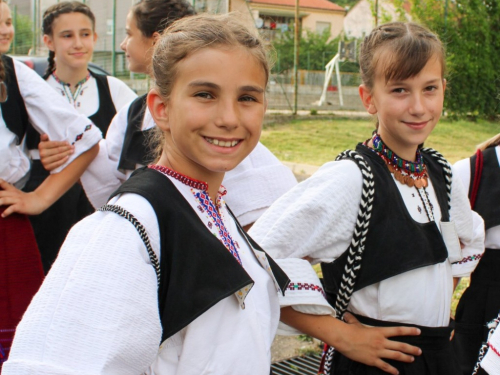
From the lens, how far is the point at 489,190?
2.61m

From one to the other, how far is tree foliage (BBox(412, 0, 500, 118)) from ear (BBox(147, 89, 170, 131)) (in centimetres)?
1136

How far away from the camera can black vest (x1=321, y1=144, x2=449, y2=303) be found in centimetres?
192

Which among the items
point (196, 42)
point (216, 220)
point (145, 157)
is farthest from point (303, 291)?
point (145, 157)

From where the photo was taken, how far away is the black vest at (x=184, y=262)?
132 centimetres

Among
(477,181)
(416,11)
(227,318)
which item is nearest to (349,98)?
(416,11)

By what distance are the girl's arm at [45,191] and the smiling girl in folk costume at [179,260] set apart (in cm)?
97

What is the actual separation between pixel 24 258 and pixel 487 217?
1.75m

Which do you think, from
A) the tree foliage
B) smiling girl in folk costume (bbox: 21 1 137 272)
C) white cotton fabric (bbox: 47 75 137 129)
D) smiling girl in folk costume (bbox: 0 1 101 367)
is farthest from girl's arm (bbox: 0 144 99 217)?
the tree foliage

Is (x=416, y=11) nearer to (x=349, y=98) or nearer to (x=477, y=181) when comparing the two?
(x=349, y=98)

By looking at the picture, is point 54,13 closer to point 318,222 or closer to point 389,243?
point 318,222

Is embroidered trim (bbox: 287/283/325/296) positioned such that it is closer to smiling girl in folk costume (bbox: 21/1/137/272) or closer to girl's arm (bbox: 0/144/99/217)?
girl's arm (bbox: 0/144/99/217)

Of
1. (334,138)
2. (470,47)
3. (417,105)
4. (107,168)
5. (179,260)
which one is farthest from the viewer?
(334,138)

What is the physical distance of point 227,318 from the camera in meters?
1.43

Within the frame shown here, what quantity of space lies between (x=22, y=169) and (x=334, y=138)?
36.8 ft
